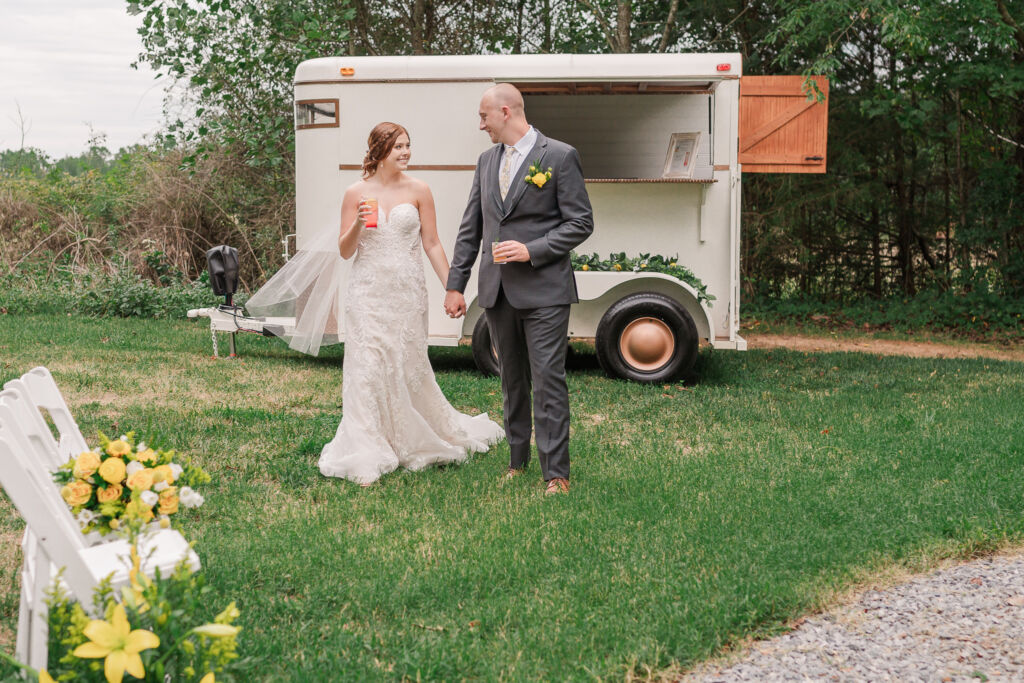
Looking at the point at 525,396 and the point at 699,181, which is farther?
the point at 699,181

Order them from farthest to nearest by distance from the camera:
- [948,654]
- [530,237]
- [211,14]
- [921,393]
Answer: [211,14] → [921,393] → [530,237] → [948,654]

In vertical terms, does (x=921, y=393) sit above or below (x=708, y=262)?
below

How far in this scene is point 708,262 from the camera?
8.95 metres

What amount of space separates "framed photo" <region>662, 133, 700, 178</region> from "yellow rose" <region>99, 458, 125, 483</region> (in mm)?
6900

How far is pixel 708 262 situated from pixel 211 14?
7.86 m

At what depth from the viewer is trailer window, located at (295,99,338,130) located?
9.13 m

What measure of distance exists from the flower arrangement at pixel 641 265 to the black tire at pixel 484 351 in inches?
38.5

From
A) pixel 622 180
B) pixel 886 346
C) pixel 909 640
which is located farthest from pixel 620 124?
pixel 909 640

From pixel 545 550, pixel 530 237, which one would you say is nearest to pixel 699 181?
pixel 530 237

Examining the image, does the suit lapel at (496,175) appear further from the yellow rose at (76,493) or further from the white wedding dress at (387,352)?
the yellow rose at (76,493)

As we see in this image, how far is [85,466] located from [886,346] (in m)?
11.5

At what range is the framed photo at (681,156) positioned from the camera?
29.8ft

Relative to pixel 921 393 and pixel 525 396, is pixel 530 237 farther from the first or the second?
pixel 921 393

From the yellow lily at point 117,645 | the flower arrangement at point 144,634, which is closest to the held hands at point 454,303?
the flower arrangement at point 144,634
